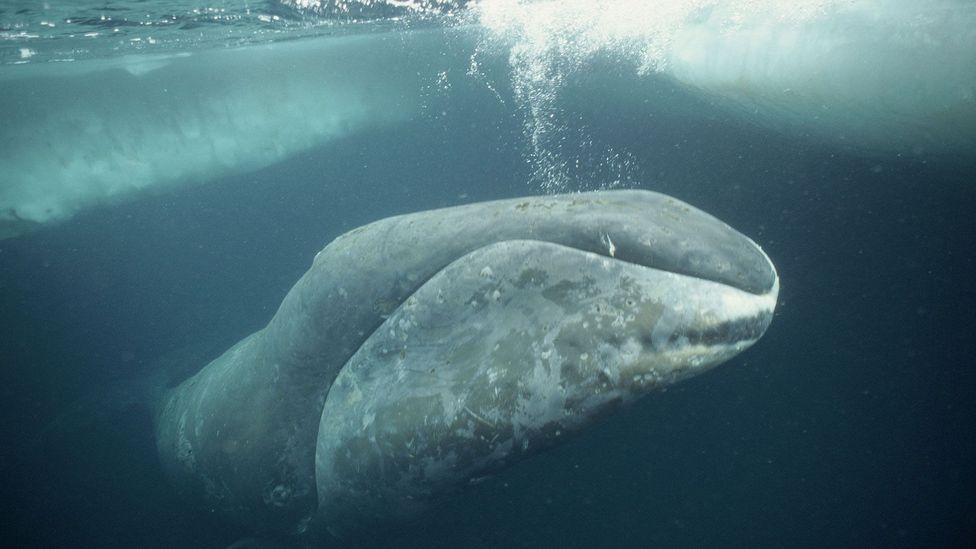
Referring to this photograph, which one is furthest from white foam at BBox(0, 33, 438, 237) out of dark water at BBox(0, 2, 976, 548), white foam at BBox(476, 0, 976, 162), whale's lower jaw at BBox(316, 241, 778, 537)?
whale's lower jaw at BBox(316, 241, 778, 537)

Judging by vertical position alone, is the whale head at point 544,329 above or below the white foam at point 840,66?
below

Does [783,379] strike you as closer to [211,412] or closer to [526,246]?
[526,246]

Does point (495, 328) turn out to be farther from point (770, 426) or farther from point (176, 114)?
point (176, 114)

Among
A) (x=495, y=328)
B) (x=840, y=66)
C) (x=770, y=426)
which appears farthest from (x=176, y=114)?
(x=770, y=426)

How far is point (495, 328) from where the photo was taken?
2760 millimetres

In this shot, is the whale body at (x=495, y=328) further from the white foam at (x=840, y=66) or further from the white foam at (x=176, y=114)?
the white foam at (x=176, y=114)

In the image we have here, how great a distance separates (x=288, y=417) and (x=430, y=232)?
220 cm

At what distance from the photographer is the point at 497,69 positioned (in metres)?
20.0

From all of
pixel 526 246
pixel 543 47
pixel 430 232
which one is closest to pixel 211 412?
pixel 430 232

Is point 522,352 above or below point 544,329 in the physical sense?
below

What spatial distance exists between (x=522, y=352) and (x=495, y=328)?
0.23m

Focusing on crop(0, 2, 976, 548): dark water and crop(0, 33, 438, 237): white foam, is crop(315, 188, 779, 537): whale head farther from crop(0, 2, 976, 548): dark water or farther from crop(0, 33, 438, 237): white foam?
crop(0, 33, 438, 237): white foam

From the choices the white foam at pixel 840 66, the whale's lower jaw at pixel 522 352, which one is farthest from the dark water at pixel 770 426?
the whale's lower jaw at pixel 522 352

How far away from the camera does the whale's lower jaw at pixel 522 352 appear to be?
249 cm
